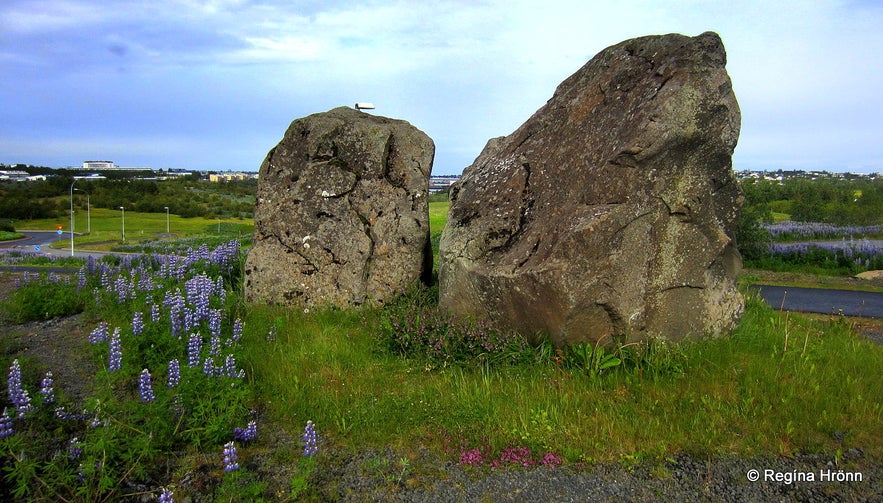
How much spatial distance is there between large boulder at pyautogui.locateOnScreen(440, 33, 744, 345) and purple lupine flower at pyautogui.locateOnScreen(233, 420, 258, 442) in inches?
120

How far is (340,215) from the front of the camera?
9273 mm

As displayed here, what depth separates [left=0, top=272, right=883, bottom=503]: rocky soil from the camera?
14.1ft

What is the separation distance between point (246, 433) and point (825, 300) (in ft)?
40.0

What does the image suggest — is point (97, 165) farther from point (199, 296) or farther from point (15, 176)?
point (199, 296)

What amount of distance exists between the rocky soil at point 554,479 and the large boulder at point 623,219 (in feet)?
6.58

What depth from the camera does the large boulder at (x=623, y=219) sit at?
6.33 metres

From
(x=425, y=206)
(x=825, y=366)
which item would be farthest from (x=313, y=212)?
(x=825, y=366)

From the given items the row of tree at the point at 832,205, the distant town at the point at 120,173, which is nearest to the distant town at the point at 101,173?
the distant town at the point at 120,173

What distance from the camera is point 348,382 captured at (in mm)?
6160

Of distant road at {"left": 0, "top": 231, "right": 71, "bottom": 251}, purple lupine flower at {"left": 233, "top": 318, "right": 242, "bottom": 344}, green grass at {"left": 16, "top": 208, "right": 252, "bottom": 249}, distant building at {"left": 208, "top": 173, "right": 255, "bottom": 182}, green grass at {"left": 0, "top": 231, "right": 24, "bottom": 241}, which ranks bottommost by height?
distant road at {"left": 0, "top": 231, "right": 71, "bottom": 251}

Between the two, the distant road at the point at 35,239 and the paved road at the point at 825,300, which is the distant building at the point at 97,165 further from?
the paved road at the point at 825,300

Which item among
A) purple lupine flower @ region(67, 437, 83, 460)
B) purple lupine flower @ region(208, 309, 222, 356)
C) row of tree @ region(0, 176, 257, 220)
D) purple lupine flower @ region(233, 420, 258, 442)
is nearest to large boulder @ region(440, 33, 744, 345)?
purple lupine flower @ region(208, 309, 222, 356)

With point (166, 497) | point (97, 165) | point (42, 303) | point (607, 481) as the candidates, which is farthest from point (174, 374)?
point (97, 165)

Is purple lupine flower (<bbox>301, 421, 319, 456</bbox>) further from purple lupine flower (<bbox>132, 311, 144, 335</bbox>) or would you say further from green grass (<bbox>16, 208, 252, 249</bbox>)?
green grass (<bbox>16, 208, 252, 249</bbox>)
